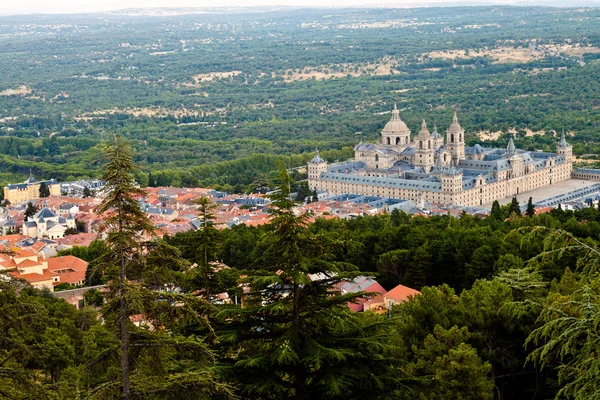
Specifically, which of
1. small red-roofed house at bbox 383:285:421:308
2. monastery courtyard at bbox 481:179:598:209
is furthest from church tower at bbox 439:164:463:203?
small red-roofed house at bbox 383:285:421:308

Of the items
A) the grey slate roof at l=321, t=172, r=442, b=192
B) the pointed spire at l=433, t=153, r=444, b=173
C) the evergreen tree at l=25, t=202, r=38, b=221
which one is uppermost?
the evergreen tree at l=25, t=202, r=38, b=221

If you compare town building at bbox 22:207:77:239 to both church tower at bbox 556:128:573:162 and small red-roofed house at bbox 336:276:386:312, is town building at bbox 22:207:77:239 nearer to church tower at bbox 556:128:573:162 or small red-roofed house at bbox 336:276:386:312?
small red-roofed house at bbox 336:276:386:312

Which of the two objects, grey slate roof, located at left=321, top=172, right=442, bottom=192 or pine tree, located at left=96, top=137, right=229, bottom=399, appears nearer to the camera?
pine tree, located at left=96, top=137, right=229, bottom=399

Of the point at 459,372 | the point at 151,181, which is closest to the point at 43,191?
the point at 151,181

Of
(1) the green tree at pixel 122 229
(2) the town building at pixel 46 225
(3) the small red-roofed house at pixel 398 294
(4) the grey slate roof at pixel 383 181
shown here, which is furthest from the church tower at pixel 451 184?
(1) the green tree at pixel 122 229

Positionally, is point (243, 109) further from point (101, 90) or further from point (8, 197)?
point (8, 197)

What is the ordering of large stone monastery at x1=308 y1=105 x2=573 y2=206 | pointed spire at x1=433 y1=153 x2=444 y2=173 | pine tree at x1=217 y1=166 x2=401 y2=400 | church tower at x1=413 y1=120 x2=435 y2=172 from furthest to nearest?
church tower at x1=413 y1=120 x2=435 y2=172
pointed spire at x1=433 y1=153 x2=444 y2=173
large stone monastery at x1=308 y1=105 x2=573 y2=206
pine tree at x1=217 y1=166 x2=401 y2=400

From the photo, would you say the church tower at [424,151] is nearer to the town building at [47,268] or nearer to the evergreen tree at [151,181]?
the evergreen tree at [151,181]
